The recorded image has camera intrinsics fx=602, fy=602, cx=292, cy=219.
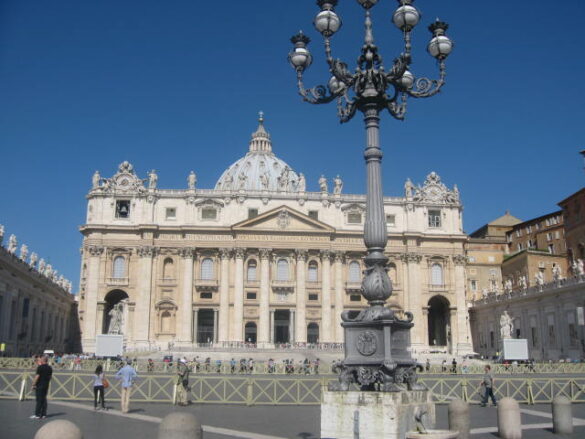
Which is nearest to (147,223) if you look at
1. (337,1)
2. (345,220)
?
(345,220)

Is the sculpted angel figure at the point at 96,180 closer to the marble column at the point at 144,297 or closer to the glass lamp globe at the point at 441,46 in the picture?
the marble column at the point at 144,297

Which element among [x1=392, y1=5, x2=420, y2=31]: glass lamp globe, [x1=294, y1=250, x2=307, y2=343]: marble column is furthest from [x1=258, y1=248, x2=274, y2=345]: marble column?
[x1=392, y1=5, x2=420, y2=31]: glass lamp globe

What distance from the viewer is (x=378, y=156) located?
11922mm

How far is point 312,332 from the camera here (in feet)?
223

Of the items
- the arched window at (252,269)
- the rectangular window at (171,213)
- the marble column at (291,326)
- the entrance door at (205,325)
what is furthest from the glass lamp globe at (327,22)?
the rectangular window at (171,213)

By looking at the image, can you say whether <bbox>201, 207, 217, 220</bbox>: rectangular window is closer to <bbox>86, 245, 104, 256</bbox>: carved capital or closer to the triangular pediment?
the triangular pediment

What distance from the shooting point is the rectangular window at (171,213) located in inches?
2697

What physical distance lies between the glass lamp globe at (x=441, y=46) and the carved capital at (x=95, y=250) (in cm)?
5846

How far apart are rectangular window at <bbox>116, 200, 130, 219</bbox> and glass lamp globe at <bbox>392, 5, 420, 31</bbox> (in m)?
59.1

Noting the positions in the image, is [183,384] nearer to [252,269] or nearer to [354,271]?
[252,269]

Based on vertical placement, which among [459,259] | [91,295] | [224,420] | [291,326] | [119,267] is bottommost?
[224,420]

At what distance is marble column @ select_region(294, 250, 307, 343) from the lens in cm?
6619

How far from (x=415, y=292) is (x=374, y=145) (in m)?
59.2

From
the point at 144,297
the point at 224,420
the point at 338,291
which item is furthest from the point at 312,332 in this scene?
the point at 224,420
